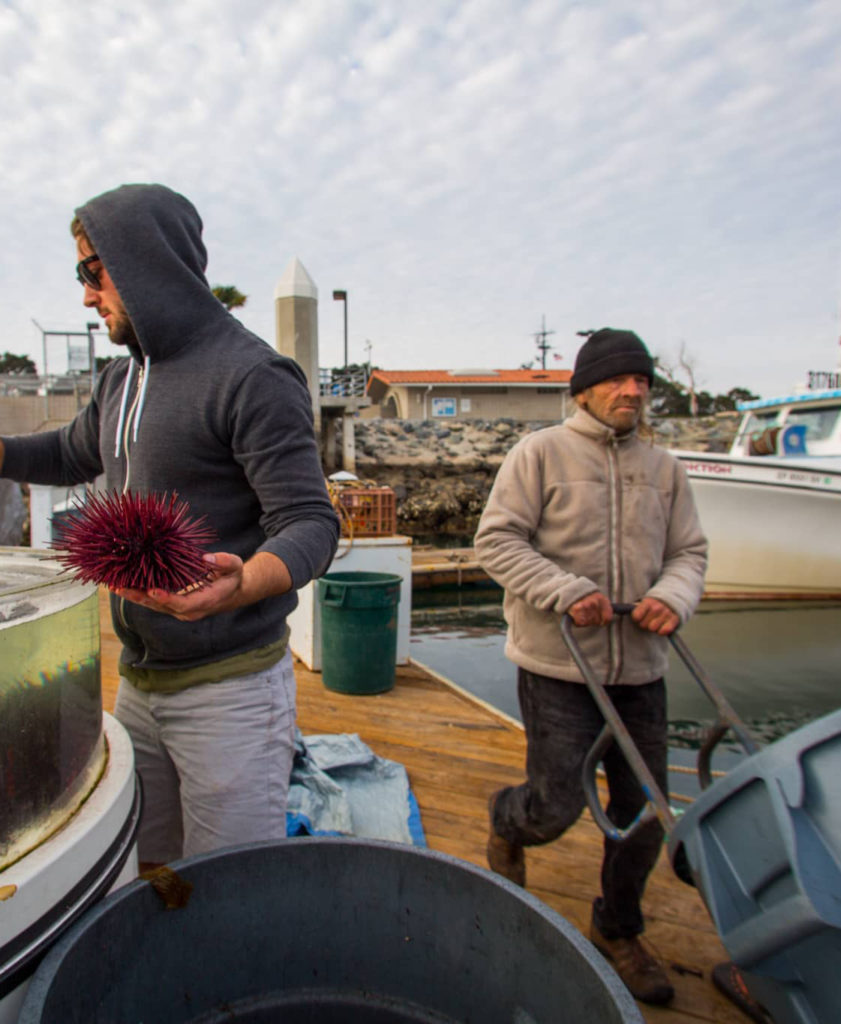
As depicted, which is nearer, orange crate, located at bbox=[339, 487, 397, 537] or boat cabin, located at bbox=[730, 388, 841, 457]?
orange crate, located at bbox=[339, 487, 397, 537]

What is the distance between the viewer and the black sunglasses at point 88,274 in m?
1.43

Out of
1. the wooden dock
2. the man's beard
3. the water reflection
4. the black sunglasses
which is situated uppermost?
the black sunglasses

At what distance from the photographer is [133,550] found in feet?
3.03

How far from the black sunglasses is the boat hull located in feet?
33.2

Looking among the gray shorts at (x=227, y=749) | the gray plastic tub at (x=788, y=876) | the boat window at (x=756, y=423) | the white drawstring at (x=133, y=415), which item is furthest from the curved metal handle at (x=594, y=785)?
the boat window at (x=756, y=423)

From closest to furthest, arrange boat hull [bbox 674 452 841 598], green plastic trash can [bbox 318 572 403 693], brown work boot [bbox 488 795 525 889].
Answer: brown work boot [bbox 488 795 525 889] → green plastic trash can [bbox 318 572 403 693] → boat hull [bbox 674 452 841 598]

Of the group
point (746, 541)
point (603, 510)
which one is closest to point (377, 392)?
point (746, 541)

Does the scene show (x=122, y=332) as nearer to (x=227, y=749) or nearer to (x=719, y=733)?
(x=227, y=749)

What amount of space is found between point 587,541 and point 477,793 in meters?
1.52

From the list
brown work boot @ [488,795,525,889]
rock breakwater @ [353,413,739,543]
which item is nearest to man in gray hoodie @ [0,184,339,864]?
brown work boot @ [488,795,525,889]

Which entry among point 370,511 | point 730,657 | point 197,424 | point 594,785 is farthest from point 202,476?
point 730,657

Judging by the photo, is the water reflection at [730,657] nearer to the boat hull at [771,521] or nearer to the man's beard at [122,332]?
the boat hull at [771,521]

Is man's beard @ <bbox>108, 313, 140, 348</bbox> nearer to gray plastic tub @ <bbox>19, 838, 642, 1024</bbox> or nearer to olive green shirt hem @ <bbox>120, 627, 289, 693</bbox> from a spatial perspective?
olive green shirt hem @ <bbox>120, 627, 289, 693</bbox>

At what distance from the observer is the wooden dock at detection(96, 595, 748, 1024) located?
7.04 ft
